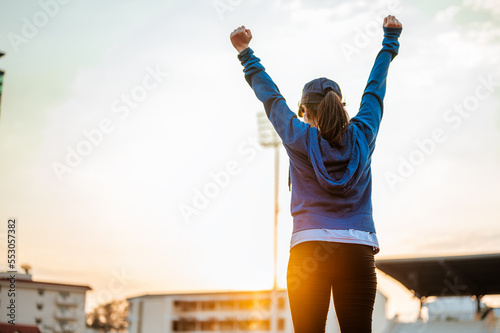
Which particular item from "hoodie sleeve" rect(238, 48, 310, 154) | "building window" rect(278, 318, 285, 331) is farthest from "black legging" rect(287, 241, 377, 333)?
"building window" rect(278, 318, 285, 331)

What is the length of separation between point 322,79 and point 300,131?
238 mm

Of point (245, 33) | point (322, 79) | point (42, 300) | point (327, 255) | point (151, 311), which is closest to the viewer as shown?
point (327, 255)

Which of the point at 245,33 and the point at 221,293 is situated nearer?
the point at 245,33

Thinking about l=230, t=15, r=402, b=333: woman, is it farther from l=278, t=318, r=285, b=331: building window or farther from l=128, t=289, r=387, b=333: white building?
l=278, t=318, r=285, b=331: building window

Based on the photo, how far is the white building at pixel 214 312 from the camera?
7362 centimetres

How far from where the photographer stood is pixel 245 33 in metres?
2.29

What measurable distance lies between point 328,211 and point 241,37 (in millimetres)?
784

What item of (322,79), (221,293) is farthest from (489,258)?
(221,293)

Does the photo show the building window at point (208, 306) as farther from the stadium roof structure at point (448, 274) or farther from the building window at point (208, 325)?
the stadium roof structure at point (448, 274)

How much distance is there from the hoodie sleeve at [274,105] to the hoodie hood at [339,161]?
0.15 feet

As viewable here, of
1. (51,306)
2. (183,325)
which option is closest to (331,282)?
(51,306)

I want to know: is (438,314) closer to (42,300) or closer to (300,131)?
(300,131)

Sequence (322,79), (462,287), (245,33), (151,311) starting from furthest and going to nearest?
1. (151,311)
2. (462,287)
3. (245,33)
4. (322,79)

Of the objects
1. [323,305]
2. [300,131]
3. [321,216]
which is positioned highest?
[300,131]
